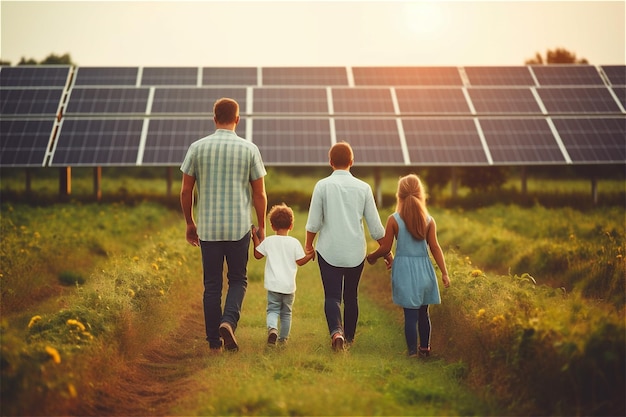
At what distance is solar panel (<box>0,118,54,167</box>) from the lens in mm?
19828

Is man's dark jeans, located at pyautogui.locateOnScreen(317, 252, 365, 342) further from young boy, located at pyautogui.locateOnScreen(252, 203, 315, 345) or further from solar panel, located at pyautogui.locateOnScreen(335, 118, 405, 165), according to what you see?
solar panel, located at pyautogui.locateOnScreen(335, 118, 405, 165)

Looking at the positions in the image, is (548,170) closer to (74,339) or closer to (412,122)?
(412,122)

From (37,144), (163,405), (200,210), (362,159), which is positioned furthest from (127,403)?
(37,144)

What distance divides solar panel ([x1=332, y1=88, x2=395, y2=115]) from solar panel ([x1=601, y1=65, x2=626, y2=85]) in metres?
7.50

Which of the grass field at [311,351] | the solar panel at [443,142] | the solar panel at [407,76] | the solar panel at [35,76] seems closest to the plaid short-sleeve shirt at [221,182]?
the grass field at [311,351]

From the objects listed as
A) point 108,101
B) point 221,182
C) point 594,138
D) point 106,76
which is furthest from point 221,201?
point 106,76

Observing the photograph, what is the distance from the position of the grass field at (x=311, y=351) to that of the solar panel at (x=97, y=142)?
954 centimetres

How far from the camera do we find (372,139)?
2039 centimetres

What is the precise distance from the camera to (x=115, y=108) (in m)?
21.9

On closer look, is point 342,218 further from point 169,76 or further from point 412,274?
point 169,76

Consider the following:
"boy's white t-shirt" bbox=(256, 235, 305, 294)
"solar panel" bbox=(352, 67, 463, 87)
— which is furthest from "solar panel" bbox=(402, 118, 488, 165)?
"boy's white t-shirt" bbox=(256, 235, 305, 294)

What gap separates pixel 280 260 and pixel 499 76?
19.9 metres

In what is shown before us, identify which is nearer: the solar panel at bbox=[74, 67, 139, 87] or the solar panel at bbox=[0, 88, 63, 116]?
the solar panel at bbox=[0, 88, 63, 116]

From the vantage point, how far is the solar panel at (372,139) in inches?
770
